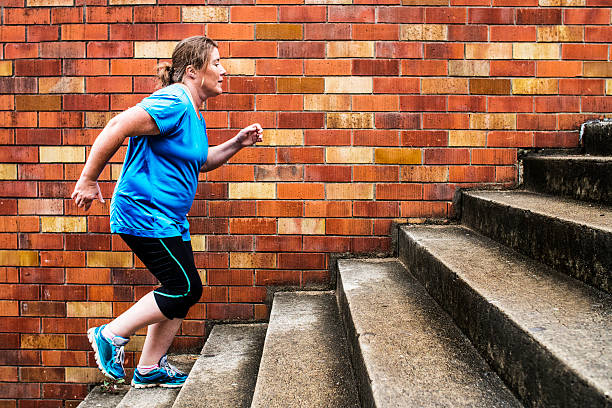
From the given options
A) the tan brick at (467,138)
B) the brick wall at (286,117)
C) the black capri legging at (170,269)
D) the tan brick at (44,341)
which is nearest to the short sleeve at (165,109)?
the black capri legging at (170,269)

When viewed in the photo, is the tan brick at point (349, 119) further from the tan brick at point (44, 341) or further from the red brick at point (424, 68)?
the tan brick at point (44, 341)

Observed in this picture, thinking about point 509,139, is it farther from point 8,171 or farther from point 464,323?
point 8,171

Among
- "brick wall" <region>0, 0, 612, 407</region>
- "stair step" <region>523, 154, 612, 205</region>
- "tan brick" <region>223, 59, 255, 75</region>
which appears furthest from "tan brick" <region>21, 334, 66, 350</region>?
"stair step" <region>523, 154, 612, 205</region>

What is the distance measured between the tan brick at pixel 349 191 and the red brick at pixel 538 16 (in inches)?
55.8

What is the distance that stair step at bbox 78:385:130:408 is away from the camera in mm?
2797

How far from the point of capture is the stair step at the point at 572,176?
2.18m

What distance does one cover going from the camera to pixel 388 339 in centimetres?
177

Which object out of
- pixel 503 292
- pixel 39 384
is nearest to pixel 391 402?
Answer: pixel 503 292

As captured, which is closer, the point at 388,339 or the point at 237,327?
the point at 388,339

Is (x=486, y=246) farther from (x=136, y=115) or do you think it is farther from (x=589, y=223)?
(x=136, y=115)

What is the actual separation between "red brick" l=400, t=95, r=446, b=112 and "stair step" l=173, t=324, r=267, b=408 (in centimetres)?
169

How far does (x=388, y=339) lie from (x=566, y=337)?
0.65 m

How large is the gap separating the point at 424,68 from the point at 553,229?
1495 millimetres

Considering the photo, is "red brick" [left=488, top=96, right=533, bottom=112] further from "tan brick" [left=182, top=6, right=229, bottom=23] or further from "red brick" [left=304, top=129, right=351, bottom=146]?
"tan brick" [left=182, top=6, right=229, bottom=23]
